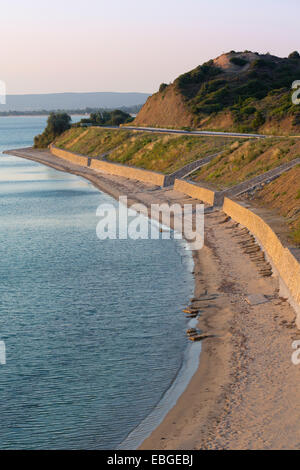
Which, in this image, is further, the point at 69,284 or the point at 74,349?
the point at 69,284

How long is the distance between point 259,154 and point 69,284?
77.0ft

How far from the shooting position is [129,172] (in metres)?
59.9

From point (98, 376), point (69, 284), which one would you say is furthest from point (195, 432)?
point (69, 284)

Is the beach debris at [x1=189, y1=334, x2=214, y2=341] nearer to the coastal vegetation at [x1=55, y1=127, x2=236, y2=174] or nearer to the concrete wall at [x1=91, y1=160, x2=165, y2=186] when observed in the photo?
the concrete wall at [x1=91, y1=160, x2=165, y2=186]

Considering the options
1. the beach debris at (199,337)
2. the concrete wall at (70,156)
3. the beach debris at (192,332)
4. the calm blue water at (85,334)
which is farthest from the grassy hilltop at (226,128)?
the beach debris at (199,337)

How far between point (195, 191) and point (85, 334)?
24.7m

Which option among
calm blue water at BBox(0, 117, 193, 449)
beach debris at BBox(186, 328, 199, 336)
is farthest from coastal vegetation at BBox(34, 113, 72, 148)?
beach debris at BBox(186, 328, 199, 336)

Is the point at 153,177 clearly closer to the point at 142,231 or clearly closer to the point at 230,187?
the point at 230,187

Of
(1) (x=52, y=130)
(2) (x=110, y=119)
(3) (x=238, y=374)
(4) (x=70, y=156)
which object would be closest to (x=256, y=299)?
(3) (x=238, y=374)

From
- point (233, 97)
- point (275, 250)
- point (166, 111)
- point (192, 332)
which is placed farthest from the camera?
point (166, 111)

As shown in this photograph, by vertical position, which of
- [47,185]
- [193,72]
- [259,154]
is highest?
[193,72]

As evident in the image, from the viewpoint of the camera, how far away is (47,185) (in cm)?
6384

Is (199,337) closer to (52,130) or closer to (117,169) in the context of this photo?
(117,169)

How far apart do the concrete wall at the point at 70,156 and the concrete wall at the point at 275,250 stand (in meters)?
46.3
